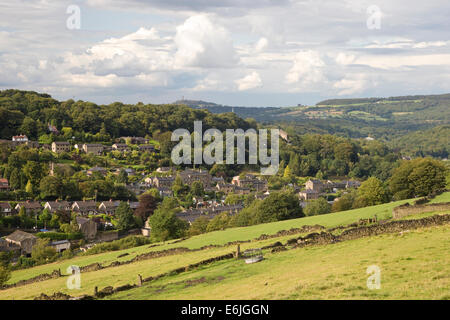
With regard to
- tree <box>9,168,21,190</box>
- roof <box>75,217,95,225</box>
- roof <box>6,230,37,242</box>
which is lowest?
roof <box>6,230,37,242</box>

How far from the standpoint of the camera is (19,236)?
5803cm

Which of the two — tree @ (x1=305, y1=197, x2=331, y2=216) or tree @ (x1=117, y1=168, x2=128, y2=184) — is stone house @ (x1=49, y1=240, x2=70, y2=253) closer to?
tree @ (x1=305, y1=197, x2=331, y2=216)

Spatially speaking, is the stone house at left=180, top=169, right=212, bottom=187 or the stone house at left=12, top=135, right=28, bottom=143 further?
the stone house at left=180, top=169, right=212, bottom=187

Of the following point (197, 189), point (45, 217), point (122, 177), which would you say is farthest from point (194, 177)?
point (45, 217)

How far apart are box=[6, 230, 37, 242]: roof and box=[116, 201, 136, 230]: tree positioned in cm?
1393

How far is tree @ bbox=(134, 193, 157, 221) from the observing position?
75125 mm

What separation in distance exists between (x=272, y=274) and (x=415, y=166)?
37958 millimetres

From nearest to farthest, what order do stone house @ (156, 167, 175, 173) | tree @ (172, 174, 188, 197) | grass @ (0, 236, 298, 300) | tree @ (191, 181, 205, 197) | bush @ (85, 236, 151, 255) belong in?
grass @ (0, 236, 298, 300)
bush @ (85, 236, 151, 255)
tree @ (191, 181, 205, 197)
tree @ (172, 174, 188, 197)
stone house @ (156, 167, 175, 173)

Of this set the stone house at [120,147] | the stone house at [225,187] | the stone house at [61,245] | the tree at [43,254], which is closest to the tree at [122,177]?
the stone house at [225,187]

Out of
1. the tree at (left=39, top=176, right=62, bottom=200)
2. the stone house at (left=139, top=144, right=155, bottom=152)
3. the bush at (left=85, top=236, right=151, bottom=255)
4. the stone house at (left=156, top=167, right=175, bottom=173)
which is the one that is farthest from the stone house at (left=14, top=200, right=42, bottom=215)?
the stone house at (left=139, top=144, right=155, bottom=152)

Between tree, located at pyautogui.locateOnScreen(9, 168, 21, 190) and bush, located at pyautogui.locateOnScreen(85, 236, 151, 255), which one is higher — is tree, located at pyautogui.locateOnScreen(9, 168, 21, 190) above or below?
above

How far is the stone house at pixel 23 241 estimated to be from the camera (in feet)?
185

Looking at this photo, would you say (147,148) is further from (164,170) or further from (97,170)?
(97,170)
